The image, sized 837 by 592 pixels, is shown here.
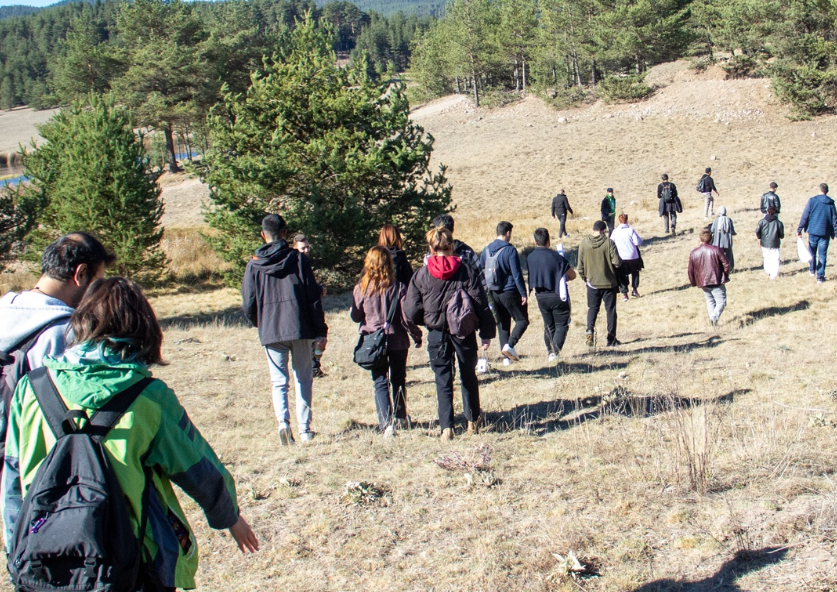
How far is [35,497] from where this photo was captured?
2.12 m

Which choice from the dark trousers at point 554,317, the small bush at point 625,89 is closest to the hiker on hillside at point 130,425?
the dark trousers at point 554,317

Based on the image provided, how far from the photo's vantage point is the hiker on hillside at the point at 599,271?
9688 millimetres

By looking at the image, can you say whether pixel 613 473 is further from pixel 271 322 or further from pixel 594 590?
pixel 271 322

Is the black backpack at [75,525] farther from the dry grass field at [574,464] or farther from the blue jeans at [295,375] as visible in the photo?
the blue jeans at [295,375]

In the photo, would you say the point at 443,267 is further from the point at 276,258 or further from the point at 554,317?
the point at 554,317

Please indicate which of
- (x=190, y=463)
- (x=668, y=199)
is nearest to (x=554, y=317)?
(x=190, y=463)

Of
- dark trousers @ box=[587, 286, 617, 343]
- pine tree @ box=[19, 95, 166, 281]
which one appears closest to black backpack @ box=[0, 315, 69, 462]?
dark trousers @ box=[587, 286, 617, 343]

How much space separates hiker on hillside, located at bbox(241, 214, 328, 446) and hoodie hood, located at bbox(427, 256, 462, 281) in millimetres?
1020

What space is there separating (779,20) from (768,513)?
146 feet

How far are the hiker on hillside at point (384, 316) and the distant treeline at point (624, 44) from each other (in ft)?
129

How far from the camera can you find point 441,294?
5.80 m

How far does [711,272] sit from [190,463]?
9344mm

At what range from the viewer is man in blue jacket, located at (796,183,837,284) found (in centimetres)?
1228

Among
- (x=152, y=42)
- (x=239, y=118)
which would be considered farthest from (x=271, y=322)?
(x=152, y=42)
